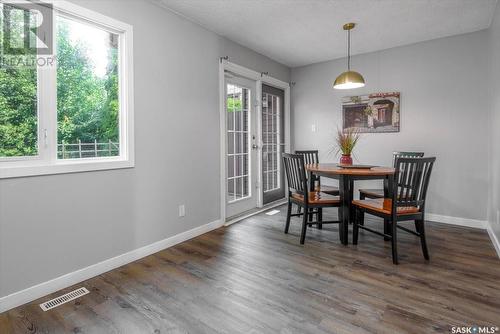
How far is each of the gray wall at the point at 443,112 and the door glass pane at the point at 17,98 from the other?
4036 mm

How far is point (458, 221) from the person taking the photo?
3.62 metres

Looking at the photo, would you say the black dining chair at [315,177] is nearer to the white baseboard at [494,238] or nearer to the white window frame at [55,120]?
the white baseboard at [494,238]

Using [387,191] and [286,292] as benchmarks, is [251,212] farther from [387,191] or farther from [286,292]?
[286,292]

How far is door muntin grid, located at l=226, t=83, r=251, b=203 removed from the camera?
12.7ft

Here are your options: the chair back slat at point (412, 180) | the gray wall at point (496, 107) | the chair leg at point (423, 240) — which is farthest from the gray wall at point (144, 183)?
the gray wall at point (496, 107)

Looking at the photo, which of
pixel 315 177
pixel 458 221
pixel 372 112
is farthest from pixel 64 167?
pixel 458 221

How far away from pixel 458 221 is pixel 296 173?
7.89ft

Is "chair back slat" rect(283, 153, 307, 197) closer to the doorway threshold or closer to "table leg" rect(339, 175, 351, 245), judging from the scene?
"table leg" rect(339, 175, 351, 245)

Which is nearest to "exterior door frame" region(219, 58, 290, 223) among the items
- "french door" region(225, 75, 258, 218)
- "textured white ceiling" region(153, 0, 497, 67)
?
"french door" region(225, 75, 258, 218)

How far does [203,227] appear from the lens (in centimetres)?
331

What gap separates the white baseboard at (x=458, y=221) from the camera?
3.48 metres

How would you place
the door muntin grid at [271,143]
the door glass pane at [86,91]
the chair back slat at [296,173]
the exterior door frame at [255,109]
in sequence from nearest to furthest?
the door glass pane at [86,91] → the chair back slat at [296,173] → the exterior door frame at [255,109] → the door muntin grid at [271,143]

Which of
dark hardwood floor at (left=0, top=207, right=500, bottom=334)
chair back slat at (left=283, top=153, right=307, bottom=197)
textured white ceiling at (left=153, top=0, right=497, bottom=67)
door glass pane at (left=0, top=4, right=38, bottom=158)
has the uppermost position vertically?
textured white ceiling at (left=153, top=0, right=497, bottom=67)

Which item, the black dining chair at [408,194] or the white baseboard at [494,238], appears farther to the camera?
the white baseboard at [494,238]
